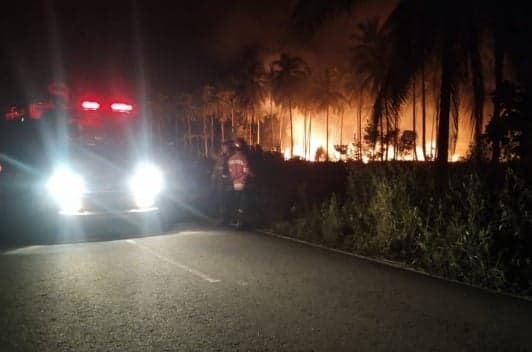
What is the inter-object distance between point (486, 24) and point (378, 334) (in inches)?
379

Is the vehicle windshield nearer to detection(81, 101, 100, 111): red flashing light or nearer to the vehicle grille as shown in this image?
detection(81, 101, 100, 111): red flashing light

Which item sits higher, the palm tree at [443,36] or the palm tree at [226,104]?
the palm tree at [226,104]

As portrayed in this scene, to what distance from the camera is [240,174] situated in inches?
473

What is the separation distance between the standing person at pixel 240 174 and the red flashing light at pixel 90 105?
350 centimetres

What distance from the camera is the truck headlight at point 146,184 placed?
11242 mm

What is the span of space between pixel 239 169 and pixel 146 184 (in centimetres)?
224

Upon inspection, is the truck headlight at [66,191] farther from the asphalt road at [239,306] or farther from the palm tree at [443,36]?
the palm tree at [443,36]

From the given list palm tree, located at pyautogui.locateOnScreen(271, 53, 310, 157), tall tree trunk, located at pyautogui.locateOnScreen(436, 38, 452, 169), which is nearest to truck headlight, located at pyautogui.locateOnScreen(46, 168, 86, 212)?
tall tree trunk, located at pyautogui.locateOnScreen(436, 38, 452, 169)

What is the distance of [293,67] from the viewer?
63000mm

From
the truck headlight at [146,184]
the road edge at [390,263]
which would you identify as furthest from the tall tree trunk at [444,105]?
the truck headlight at [146,184]

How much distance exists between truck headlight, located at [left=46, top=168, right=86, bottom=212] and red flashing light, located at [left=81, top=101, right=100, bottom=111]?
209 cm

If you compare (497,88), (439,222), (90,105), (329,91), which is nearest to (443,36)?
(497,88)

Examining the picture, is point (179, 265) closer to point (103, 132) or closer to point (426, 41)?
point (103, 132)

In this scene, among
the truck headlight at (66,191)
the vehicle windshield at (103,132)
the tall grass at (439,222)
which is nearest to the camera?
the tall grass at (439,222)
